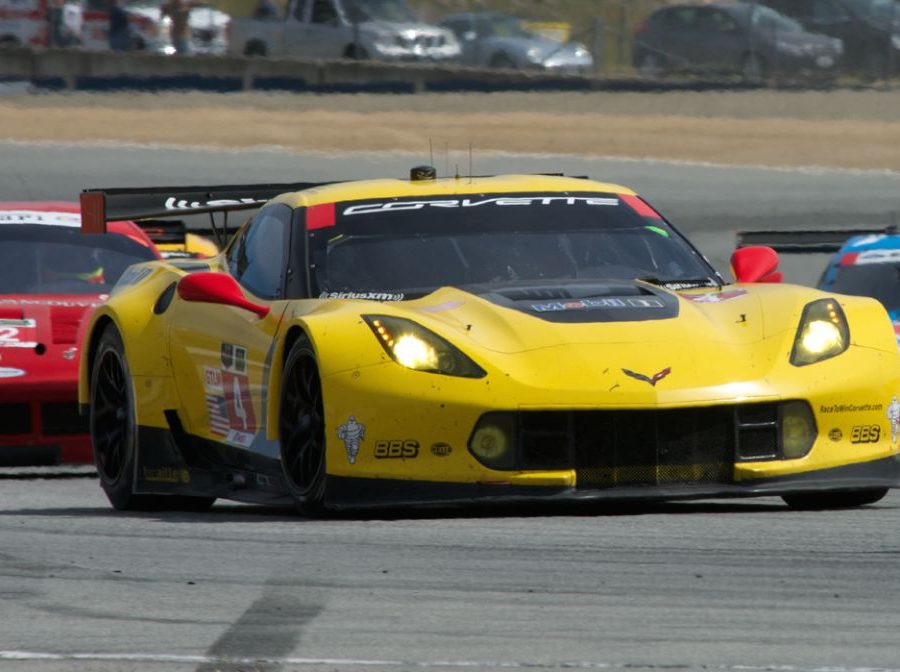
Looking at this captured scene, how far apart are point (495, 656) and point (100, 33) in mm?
25994

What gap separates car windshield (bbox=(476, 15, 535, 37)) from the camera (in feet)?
109

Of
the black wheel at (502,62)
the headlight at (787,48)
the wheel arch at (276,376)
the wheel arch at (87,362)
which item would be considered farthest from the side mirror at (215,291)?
the headlight at (787,48)

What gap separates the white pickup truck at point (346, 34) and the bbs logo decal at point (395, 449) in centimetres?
2391

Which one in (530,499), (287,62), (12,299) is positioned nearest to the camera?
(530,499)

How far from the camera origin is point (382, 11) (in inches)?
1287

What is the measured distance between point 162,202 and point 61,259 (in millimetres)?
1315

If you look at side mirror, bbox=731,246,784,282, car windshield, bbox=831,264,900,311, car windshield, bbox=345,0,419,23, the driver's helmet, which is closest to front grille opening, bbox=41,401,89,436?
the driver's helmet

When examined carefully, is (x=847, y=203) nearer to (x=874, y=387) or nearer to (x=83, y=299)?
(x=83, y=299)

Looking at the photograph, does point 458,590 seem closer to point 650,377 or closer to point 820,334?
point 650,377

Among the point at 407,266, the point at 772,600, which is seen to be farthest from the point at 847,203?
the point at 772,600

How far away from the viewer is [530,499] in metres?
6.86

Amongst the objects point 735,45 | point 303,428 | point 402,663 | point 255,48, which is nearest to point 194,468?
point 303,428

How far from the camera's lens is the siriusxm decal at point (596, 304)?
282 inches

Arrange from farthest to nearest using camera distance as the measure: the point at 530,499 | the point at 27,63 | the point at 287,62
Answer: the point at 287,62 → the point at 27,63 → the point at 530,499
